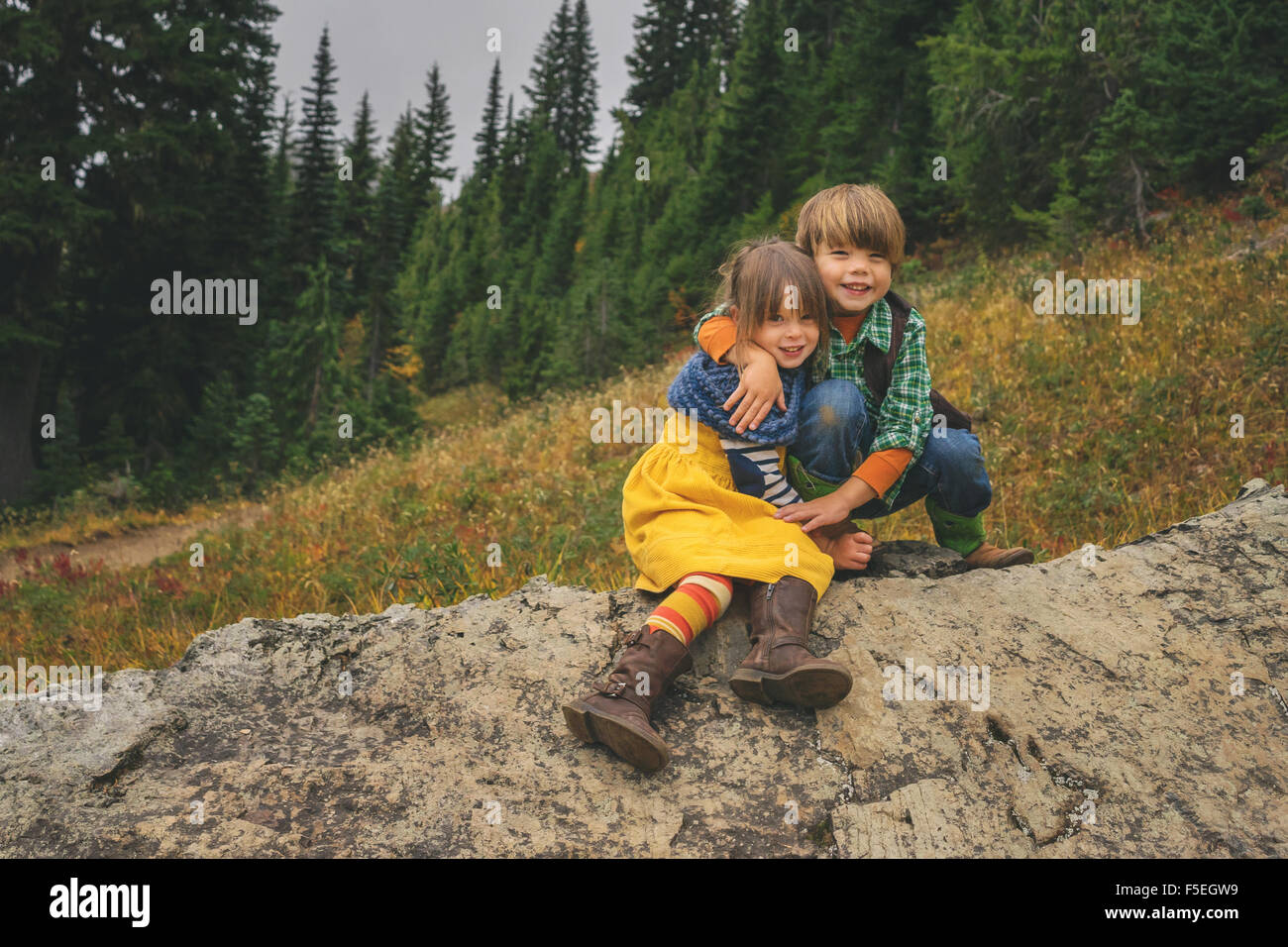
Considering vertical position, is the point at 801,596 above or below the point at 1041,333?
below

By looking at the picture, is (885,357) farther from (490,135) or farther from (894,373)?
(490,135)

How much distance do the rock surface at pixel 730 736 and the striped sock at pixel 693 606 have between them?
0.81 ft

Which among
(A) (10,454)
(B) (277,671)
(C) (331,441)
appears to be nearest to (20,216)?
(A) (10,454)

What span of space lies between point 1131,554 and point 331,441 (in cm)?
2214

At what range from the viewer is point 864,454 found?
338 centimetres

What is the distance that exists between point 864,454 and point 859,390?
29 cm

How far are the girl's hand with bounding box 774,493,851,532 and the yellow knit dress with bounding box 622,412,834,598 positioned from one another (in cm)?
3

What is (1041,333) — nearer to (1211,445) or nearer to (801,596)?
(1211,445)

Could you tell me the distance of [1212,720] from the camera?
2709 millimetres

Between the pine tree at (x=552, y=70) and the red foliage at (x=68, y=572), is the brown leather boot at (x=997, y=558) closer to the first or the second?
the red foliage at (x=68, y=572)

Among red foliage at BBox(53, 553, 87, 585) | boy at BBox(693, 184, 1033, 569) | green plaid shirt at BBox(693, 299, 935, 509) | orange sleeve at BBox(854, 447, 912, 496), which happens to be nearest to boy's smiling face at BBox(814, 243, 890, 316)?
boy at BBox(693, 184, 1033, 569)

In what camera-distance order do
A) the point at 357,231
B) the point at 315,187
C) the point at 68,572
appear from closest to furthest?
the point at 68,572, the point at 315,187, the point at 357,231

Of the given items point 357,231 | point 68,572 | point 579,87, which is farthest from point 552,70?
point 68,572

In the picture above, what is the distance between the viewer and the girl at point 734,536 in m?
2.59
